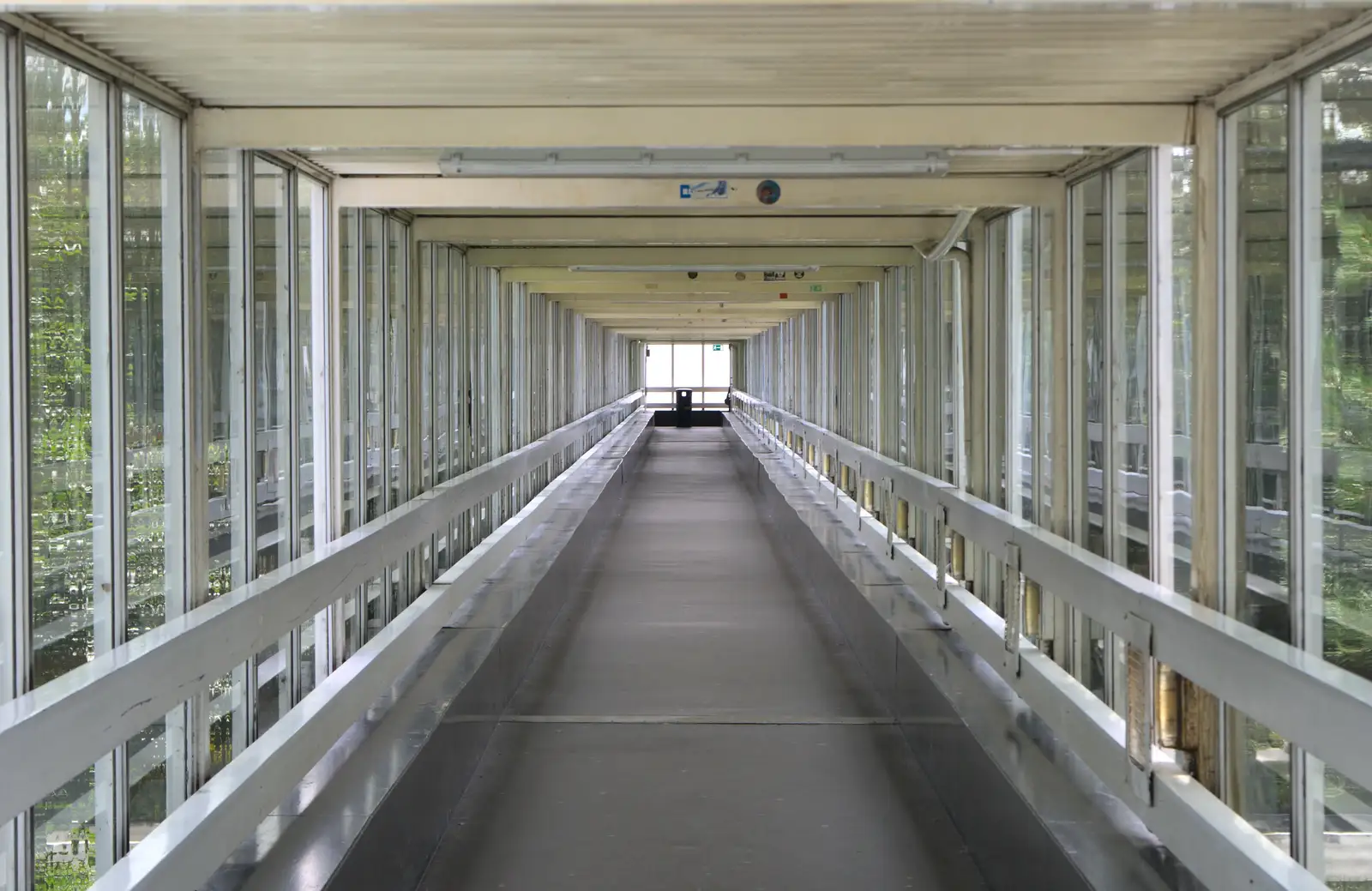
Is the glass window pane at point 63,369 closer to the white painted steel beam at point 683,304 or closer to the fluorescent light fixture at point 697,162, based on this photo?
the fluorescent light fixture at point 697,162

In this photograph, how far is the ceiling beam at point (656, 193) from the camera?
7938 millimetres

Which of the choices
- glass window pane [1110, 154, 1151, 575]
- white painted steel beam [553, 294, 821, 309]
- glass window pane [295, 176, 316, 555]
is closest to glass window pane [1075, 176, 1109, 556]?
glass window pane [1110, 154, 1151, 575]

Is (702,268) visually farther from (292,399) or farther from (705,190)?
(292,399)

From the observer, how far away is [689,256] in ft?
42.0

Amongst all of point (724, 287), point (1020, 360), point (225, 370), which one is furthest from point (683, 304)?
point (225, 370)

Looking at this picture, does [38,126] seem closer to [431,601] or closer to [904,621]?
[431,601]

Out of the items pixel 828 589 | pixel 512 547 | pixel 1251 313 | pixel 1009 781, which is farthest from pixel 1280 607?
pixel 512 547

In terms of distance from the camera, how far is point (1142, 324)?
7312 millimetres

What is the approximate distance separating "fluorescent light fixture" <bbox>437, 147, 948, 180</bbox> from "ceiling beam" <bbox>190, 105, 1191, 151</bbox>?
360 mm

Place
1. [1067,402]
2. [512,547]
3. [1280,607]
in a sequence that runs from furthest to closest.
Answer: [512,547]
[1067,402]
[1280,607]

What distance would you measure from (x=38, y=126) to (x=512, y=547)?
5671 mm

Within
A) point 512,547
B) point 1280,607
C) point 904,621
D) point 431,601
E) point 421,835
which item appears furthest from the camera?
point 512,547

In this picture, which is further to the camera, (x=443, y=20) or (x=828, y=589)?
Answer: (x=828, y=589)

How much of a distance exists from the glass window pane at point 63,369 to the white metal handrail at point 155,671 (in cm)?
71
